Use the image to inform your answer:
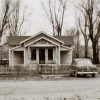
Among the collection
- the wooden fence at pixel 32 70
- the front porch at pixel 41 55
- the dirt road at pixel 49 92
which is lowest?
the dirt road at pixel 49 92

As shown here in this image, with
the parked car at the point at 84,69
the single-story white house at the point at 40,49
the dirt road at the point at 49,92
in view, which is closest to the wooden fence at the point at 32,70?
the parked car at the point at 84,69

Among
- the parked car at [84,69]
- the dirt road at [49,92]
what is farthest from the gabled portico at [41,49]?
the dirt road at [49,92]

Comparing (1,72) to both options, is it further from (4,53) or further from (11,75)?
(4,53)

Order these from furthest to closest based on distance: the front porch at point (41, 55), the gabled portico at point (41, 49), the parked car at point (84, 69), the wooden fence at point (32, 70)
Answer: the front porch at point (41, 55) < the gabled portico at point (41, 49) < the wooden fence at point (32, 70) < the parked car at point (84, 69)

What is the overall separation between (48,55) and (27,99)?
33.1 m

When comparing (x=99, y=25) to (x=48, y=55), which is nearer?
(x=48, y=55)

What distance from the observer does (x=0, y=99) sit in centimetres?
1406

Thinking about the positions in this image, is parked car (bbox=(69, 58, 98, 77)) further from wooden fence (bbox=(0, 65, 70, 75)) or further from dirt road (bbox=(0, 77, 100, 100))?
dirt road (bbox=(0, 77, 100, 100))

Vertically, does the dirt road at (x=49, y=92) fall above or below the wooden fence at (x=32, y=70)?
below

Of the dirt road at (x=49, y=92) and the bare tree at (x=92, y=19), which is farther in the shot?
the bare tree at (x=92, y=19)

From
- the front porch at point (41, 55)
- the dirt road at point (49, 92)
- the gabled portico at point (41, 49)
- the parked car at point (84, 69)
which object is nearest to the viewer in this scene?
the dirt road at point (49, 92)

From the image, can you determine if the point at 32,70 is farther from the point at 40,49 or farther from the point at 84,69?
the point at 40,49

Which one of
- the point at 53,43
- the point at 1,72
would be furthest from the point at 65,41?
the point at 1,72

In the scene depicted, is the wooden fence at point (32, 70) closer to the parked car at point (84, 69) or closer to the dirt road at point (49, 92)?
the parked car at point (84, 69)
